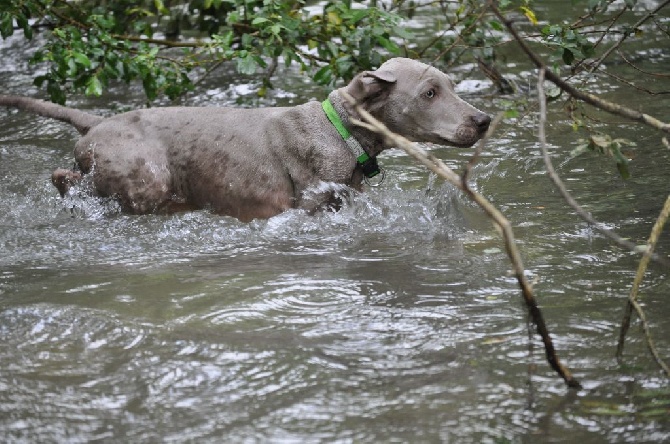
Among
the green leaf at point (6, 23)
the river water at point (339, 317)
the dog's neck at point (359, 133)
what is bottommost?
the river water at point (339, 317)

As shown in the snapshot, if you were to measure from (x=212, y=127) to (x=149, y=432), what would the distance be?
3.53 m

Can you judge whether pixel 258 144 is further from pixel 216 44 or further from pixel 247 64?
pixel 216 44

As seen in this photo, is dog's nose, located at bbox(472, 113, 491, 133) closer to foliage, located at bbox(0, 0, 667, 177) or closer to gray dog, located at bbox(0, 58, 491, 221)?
gray dog, located at bbox(0, 58, 491, 221)

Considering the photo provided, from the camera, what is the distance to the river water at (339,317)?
396 cm

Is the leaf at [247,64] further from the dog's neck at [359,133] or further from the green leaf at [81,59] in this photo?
the dog's neck at [359,133]

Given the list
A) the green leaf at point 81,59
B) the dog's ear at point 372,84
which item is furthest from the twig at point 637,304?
the green leaf at point 81,59

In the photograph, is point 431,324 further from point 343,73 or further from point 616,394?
point 343,73

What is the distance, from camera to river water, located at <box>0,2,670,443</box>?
156 inches

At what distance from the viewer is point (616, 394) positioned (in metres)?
4.07

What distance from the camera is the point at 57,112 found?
7297 millimetres

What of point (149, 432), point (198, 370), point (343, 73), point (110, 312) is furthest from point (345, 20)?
point (149, 432)

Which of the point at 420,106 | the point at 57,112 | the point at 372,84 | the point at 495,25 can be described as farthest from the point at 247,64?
the point at 495,25

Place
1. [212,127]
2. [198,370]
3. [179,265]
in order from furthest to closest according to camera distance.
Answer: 1. [212,127]
2. [179,265]
3. [198,370]

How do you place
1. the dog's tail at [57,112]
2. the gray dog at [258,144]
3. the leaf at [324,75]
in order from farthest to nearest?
1. the leaf at [324,75]
2. the dog's tail at [57,112]
3. the gray dog at [258,144]
